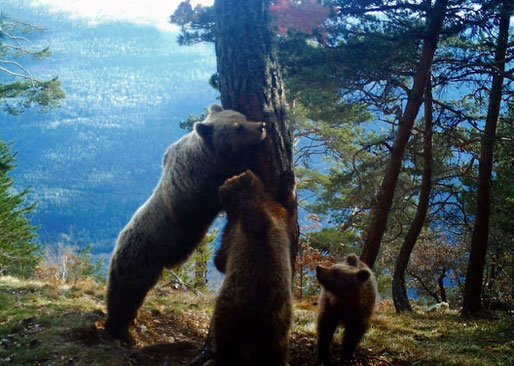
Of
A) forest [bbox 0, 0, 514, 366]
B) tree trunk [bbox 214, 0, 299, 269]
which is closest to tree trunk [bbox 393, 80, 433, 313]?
forest [bbox 0, 0, 514, 366]

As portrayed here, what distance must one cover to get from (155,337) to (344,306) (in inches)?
89.0

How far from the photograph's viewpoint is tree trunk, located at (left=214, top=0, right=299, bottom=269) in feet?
13.4

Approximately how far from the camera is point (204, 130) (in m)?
4.34

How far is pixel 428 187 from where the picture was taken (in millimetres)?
9828

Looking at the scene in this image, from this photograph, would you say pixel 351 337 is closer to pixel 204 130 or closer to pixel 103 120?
pixel 204 130

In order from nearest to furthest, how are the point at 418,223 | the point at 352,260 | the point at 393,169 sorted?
the point at 352,260
the point at 393,169
the point at 418,223

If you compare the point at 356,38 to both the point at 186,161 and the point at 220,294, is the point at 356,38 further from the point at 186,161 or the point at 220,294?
the point at 220,294

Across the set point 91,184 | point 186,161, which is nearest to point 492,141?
point 186,161

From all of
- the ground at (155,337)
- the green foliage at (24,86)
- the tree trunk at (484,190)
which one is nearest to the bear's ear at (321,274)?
the ground at (155,337)

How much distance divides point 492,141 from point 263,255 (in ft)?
23.8

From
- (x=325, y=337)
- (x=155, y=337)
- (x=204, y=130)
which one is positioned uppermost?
(x=204, y=130)

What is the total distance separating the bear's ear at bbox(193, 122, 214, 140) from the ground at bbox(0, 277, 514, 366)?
2.27 metres

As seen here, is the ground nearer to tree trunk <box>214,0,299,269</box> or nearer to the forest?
the forest

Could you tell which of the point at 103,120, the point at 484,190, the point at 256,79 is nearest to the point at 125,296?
the point at 256,79
